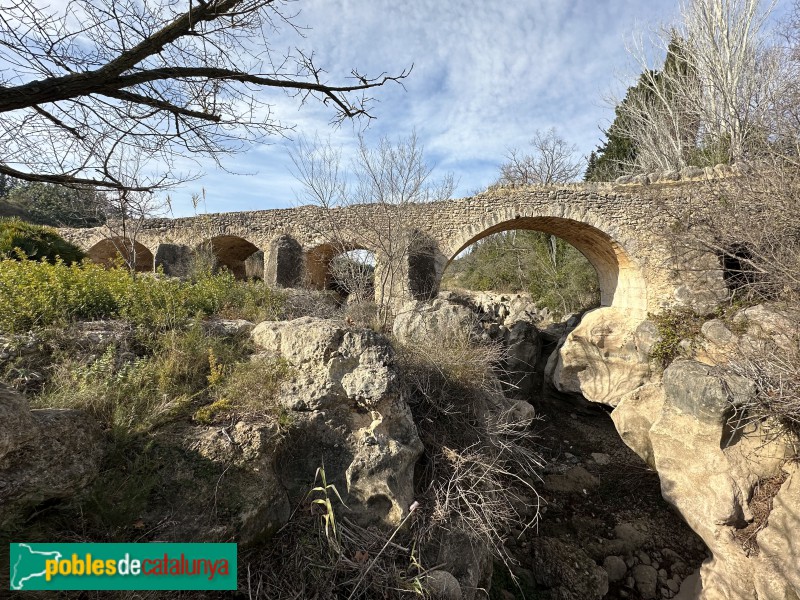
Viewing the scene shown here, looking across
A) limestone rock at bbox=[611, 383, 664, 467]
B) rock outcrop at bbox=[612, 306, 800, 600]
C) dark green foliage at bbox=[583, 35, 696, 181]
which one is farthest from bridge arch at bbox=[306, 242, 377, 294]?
dark green foliage at bbox=[583, 35, 696, 181]

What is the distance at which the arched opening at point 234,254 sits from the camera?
1157cm

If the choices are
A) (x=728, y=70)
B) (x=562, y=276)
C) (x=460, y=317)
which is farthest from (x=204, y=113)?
(x=728, y=70)

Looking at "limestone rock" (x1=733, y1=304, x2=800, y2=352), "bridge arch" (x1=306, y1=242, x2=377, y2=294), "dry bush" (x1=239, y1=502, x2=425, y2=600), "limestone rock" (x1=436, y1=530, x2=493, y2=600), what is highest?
"bridge arch" (x1=306, y1=242, x2=377, y2=294)

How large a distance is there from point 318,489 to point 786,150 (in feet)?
26.1

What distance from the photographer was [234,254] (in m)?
13.4

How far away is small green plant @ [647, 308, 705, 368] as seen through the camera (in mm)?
7180

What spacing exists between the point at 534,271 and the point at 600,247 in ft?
15.1

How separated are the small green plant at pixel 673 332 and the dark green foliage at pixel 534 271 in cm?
431

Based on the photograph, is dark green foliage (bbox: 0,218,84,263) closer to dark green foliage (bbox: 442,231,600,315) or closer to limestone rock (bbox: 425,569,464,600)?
limestone rock (bbox: 425,569,464,600)

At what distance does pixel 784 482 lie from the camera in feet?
13.9

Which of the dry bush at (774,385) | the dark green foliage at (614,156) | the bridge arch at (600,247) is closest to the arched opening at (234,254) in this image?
the bridge arch at (600,247)

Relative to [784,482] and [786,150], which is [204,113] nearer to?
[784,482]

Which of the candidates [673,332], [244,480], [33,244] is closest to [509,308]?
[673,332]

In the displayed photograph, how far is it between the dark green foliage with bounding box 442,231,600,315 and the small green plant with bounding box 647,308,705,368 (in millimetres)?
4307
